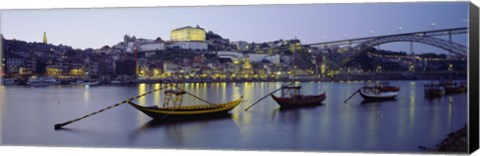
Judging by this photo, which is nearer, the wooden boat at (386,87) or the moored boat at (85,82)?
the wooden boat at (386,87)

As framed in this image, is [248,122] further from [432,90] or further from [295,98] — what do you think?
[432,90]

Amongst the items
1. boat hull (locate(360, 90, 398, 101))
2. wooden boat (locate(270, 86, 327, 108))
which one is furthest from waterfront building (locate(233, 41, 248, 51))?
boat hull (locate(360, 90, 398, 101))

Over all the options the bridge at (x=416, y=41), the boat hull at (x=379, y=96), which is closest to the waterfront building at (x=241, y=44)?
the bridge at (x=416, y=41)

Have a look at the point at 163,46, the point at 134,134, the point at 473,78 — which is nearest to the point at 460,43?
the point at 473,78

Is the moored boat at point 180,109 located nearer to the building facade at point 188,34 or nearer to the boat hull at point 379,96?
the building facade at point 188,34

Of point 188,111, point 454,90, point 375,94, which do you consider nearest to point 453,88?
point 454,90

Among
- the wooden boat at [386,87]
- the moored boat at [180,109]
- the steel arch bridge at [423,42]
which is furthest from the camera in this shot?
the moored boat at [180,109]

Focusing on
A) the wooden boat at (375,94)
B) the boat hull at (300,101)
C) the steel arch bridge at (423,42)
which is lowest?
the boat hull at (300,101)

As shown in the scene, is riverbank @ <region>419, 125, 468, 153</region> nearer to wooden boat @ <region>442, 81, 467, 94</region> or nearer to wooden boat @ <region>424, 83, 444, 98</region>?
wooden boat @ <region>442, 81, 467, 94</region>
